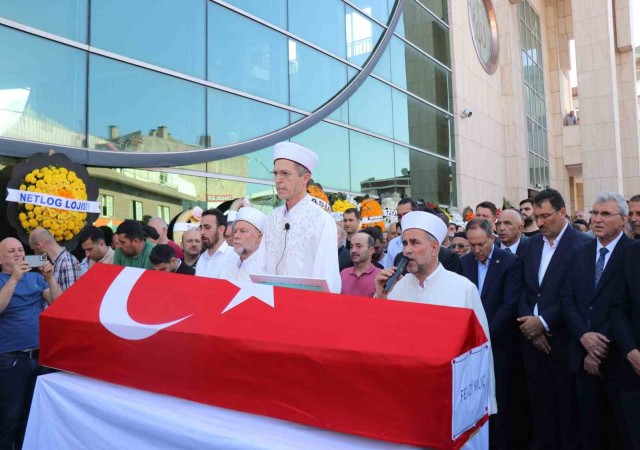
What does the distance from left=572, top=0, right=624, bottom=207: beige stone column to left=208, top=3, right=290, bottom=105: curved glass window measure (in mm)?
12441

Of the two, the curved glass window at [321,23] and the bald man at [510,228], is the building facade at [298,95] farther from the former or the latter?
the bald man at [510,228]

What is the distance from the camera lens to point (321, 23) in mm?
13773

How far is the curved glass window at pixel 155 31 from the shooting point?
8.70 m

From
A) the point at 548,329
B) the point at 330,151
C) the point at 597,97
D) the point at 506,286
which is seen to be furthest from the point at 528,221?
the point at 597,97

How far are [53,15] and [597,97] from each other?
17873 mm

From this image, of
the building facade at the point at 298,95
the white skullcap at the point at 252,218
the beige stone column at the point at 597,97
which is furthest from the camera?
the beige stone column at the point at 597,97

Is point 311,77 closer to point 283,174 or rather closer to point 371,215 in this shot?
point 371,215

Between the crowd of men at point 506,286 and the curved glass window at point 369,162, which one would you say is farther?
the curved glass window at point 369,162

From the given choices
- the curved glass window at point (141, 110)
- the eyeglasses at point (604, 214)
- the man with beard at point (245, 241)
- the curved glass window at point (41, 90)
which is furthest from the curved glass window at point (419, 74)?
the man with beard at point (245, 241)

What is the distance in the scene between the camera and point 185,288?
2.48 meters

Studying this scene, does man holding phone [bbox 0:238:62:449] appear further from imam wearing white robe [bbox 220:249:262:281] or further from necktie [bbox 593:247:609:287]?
necktie [bbox 593:247:609:287]

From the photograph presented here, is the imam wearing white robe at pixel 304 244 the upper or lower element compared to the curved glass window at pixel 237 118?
lower

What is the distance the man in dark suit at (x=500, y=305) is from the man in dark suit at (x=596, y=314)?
20.4 inches

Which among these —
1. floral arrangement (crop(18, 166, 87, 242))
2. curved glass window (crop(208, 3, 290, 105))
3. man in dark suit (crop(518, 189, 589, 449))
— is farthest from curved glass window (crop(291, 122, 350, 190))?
man in dark suit (crop(518, 189, 589, 449))
